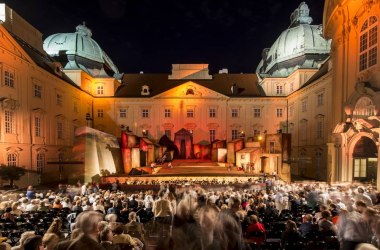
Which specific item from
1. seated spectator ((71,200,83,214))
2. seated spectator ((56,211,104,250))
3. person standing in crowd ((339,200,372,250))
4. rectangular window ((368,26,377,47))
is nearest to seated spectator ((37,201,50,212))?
seated spectator ((71,200,83,214))

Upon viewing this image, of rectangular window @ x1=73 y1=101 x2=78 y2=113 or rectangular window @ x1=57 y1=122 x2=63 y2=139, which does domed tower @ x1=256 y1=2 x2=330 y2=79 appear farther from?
rectangular window @ x1=57 y1=122 x2=63 y2=139

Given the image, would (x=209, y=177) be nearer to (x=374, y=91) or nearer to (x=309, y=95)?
(x=374, y=91)

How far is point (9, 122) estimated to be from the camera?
70.6ft

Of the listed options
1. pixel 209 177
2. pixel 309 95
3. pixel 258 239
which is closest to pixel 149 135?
pixel 209 177

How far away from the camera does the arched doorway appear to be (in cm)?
1858

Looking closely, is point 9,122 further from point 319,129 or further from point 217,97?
point 319,129

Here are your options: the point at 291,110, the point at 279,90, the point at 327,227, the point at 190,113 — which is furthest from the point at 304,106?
the point at 327,227

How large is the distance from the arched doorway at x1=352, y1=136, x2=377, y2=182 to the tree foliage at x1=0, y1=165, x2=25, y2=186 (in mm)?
28166

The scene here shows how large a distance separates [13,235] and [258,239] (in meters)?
7.66

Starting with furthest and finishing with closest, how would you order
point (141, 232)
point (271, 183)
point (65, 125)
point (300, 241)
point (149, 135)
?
point (149, 135) < point (65, 125) < point (271, 183) < point (141, 232) < point (300, 241)

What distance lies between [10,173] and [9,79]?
8.84m

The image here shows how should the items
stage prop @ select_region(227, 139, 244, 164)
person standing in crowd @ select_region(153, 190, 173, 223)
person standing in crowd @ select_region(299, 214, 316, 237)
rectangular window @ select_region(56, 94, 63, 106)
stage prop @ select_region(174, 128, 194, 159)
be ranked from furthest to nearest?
stage prop @ select_region(174, 128, 194, 159), stage prop @ select_region(227, 139, 244, 164), rectangular window @ select_region(56, 94, 63, 106), person standing in crowd @ select_region(153, 190, 173, 223), person standing in crowd @ select_region(299, 214, 316, 237)

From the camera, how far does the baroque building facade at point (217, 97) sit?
18828 mm

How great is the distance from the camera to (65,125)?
103 ft
